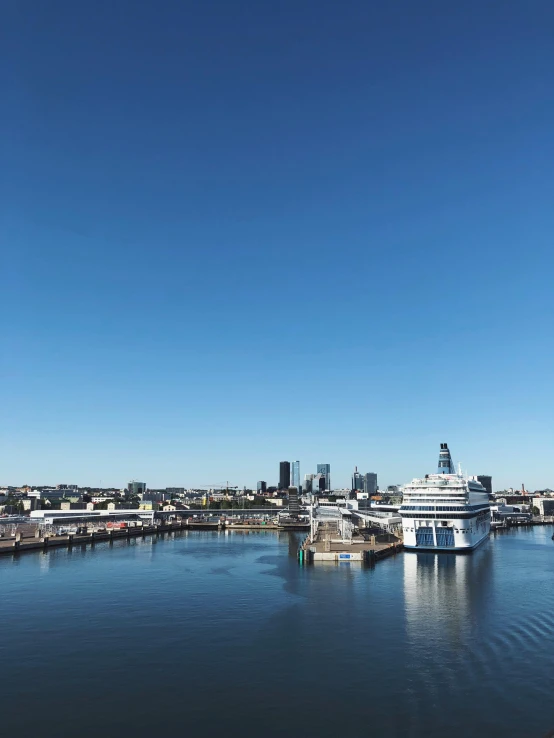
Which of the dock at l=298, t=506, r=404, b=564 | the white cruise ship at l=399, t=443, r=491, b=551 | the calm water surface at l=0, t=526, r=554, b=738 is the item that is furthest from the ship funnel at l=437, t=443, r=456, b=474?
the calm water surface at l=0, t=526, r=554, b=738

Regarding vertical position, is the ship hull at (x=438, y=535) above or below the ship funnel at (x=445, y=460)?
below

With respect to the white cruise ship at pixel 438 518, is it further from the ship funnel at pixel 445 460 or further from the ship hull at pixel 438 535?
the ship funnel at pixel 445 460

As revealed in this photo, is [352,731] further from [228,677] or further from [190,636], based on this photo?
[190,636]

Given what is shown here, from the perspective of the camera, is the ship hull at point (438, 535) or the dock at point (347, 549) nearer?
the dock at point (347, 549)

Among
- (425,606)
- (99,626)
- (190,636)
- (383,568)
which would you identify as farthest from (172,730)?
(383,568)

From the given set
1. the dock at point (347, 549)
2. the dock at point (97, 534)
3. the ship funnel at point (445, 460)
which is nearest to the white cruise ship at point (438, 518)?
the dock at point (347, 549)

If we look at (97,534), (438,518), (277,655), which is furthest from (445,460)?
(277,655)

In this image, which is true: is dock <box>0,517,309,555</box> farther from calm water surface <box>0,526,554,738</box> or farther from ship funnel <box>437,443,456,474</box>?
ship funnel <box>437,443,456,474</box>

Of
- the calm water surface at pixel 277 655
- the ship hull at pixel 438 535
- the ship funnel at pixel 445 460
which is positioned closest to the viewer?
the calm water surface at pixel 277 655
